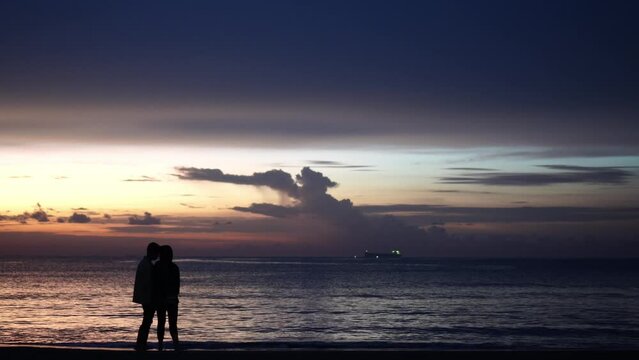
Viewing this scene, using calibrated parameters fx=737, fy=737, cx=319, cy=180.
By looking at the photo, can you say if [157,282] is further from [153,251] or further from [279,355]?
[279,355]

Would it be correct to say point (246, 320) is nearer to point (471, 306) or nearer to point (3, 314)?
point (3, 314)

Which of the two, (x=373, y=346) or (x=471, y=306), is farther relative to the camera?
(x=471, y=306)

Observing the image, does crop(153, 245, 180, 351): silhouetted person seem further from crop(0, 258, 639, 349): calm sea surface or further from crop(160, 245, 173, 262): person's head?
crop(0, 258, 639, 349): calm sea surface

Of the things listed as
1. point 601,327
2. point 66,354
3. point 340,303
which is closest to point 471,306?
point 340,303

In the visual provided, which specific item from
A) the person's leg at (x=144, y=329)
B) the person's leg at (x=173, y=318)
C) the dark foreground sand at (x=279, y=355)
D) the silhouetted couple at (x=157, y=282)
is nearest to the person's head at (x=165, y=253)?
the silhouetted couple at (x=157, y=282)

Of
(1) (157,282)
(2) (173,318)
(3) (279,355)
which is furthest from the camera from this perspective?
(3) (279,355)

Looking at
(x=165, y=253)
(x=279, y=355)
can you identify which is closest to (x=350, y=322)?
(x=279, y=355)

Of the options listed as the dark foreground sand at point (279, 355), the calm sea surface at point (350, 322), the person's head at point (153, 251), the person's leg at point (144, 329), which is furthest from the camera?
the calm sea surface at point (350, 322)

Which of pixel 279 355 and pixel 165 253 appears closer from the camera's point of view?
pixel 165 253

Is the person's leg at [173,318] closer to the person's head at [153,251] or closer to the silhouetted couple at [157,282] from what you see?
the silhouetted couple at [157,282]

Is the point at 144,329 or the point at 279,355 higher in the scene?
the point at 144,329

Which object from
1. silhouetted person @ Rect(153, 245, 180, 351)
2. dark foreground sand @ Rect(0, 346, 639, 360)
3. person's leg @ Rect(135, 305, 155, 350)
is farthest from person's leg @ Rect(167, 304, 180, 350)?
person's leg @ Rect(135, 305, 155, 350)

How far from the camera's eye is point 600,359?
61.6 ft

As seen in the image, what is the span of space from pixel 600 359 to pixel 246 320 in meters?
24.8
